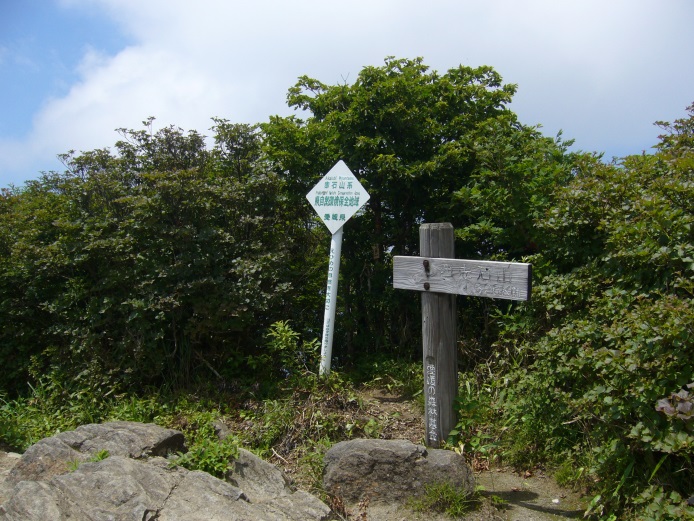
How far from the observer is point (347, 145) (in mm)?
7039

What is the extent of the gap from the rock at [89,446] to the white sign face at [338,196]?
8.31 feet

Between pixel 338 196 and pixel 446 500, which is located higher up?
pixel 338 196

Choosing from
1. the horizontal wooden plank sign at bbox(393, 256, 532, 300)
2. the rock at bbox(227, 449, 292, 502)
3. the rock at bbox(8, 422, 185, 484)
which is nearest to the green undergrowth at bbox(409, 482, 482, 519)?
the rock at bbox(227, 449, 292, 502)

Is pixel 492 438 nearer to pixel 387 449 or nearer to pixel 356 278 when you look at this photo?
pixel 387 449

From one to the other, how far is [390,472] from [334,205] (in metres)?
2.81

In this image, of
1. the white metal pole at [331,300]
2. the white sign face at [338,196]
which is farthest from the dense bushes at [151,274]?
the white sign face at [338,196]

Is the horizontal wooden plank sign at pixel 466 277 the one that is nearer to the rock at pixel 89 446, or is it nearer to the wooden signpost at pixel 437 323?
the wooden signpost at pixel 437 323

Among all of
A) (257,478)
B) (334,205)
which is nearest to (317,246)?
(334,205)

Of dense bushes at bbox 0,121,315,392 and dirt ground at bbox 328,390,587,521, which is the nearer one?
Answer: dirt ground at bbox 328,390,587,521

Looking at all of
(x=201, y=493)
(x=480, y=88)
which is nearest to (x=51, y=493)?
(x=201, y=493)

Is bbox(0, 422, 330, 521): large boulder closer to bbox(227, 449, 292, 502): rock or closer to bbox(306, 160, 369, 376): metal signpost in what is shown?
bbox(227, 449, 292, 502): rock

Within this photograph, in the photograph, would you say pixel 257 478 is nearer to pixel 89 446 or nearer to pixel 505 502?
pixel 89 446

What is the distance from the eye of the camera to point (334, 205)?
645cm

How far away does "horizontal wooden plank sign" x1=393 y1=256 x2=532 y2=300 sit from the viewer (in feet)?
14.6
